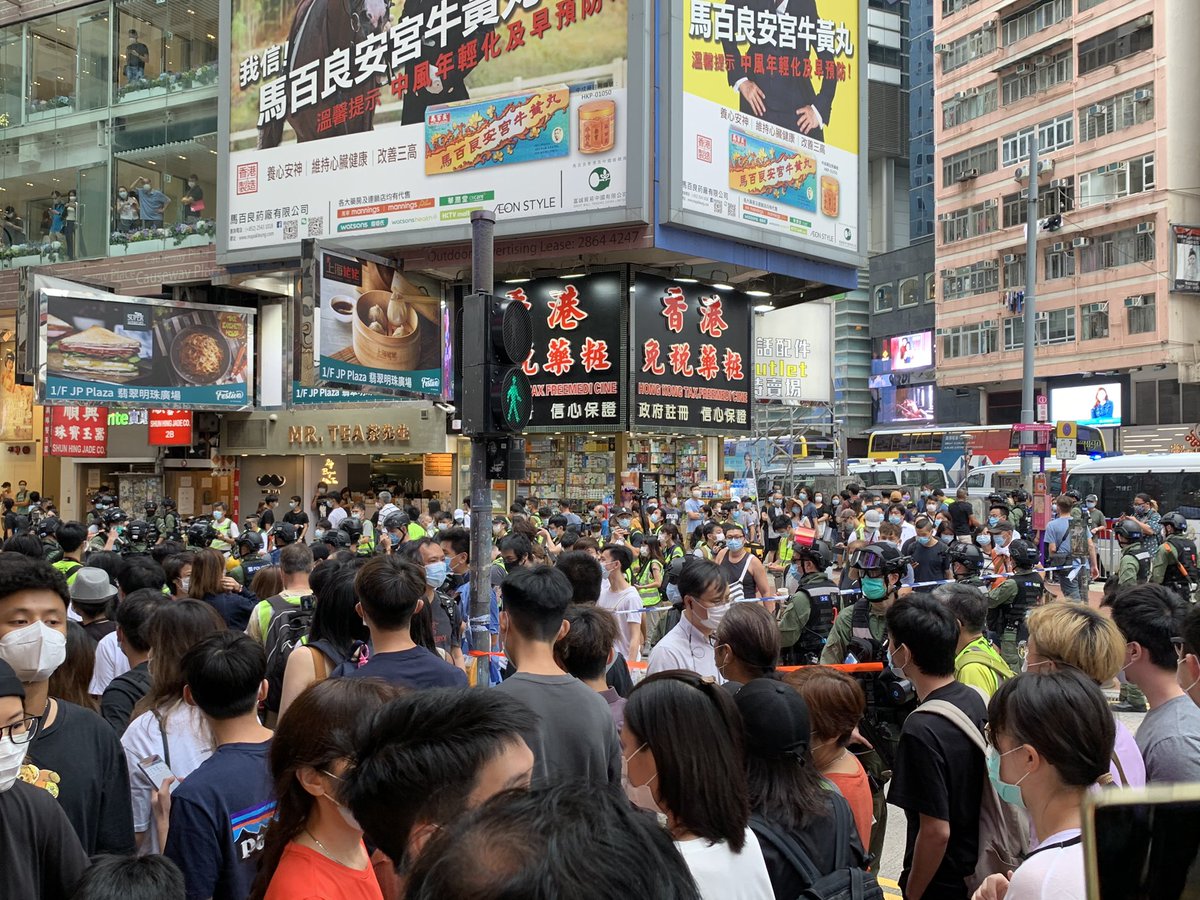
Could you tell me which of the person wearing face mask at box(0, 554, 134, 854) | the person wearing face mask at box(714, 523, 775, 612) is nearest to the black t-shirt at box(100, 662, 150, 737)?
the person wearing face mask at box(0, 554, 134, 854)

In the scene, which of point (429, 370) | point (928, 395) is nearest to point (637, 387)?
point (429, 370)

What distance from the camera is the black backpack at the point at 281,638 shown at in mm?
4699

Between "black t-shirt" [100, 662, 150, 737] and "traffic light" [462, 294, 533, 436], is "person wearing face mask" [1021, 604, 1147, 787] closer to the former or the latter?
"traffic light" [462, 294, 533, 436]

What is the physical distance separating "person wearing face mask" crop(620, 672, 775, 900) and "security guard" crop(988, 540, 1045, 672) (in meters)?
7.06

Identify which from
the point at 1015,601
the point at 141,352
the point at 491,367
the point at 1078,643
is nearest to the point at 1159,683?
the point at 1078,643

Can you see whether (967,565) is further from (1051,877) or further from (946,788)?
(1051,877)

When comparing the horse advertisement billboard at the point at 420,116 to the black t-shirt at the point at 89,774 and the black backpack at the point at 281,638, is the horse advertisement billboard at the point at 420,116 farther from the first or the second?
the black t-shirt at the point at 89,774

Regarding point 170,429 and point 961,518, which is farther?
point 170,429

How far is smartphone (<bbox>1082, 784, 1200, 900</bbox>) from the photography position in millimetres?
1031

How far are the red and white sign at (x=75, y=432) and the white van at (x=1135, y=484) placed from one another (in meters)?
23.7

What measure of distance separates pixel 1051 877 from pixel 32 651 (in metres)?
3.03

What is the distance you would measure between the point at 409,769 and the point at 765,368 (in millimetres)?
22653

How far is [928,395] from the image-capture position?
4959 cm

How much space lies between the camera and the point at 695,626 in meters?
5.80
